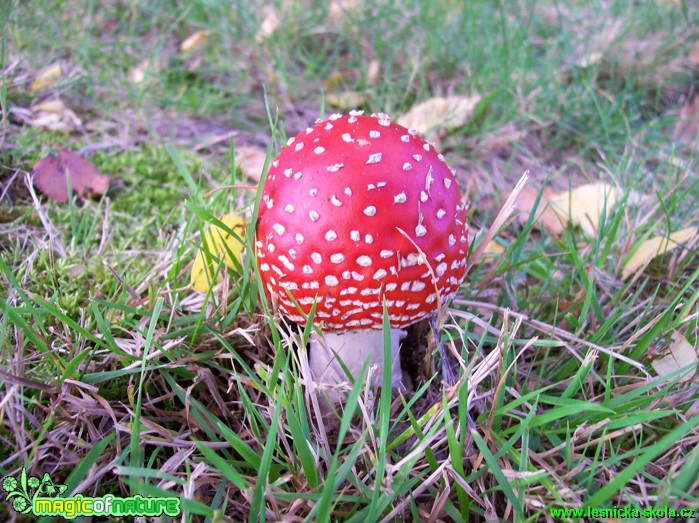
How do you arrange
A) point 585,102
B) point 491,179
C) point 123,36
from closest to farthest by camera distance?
point 491,179 → point 585,102 → point 123,36

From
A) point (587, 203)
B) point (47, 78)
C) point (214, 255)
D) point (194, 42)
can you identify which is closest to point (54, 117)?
point (47, 78)

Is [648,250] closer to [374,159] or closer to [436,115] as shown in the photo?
[374,159]

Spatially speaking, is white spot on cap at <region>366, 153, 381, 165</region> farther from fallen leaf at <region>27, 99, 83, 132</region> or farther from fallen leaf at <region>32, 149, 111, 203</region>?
fallen leaf at <region>27, 99, 83, 132</region>

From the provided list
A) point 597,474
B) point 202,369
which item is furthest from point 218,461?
point 597,474

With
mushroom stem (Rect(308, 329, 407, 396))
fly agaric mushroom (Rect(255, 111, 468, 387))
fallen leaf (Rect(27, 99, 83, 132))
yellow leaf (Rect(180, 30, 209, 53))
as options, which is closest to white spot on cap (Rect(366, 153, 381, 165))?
fly agaric mushroom (Rect(255, 111, 468, 387))

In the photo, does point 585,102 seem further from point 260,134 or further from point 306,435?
point 306,435

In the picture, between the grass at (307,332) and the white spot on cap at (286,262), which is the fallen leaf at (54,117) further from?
the white spot on cap at (286,262)
